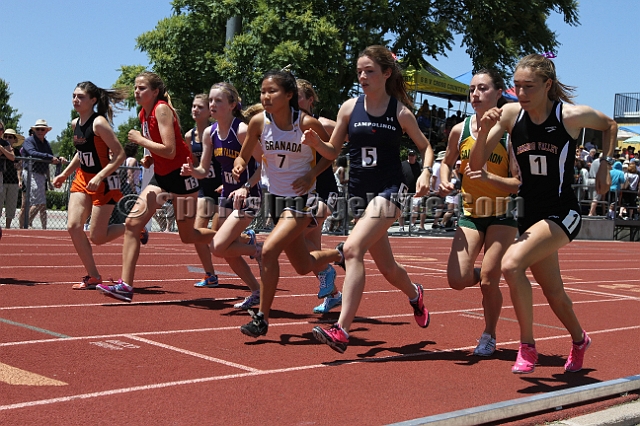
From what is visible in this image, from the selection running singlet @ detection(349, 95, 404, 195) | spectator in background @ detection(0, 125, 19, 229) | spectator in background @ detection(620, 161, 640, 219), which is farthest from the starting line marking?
spectator in background @ detection(620, 161, 640, 219)

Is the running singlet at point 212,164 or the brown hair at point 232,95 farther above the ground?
the brown hair at point 232,95

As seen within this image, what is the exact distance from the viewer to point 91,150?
8688mm

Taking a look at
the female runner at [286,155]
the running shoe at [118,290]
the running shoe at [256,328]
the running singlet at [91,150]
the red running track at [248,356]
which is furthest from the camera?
the running singlet at [91,150]

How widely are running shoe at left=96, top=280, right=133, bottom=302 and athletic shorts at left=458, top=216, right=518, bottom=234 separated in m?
3.24

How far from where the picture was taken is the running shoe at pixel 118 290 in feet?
25.6

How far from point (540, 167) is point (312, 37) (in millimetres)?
19784

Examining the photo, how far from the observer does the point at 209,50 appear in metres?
26.3

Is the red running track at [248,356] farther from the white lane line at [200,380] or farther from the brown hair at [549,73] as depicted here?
the brown hair at [549,73]

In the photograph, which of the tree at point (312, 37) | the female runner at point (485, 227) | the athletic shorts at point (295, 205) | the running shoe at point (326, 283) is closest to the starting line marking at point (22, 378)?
the athletic shorts at point (295, 205)

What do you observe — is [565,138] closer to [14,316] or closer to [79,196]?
[14,316]

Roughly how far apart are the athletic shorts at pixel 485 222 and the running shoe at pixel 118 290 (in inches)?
128

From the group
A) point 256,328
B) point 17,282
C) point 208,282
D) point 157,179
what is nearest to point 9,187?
point 17,282

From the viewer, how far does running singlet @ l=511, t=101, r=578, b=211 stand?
18.3ft

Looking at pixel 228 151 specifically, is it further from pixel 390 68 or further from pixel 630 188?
pixel 630 188
